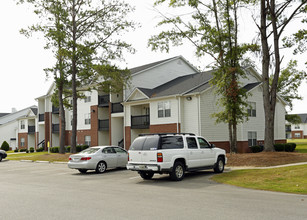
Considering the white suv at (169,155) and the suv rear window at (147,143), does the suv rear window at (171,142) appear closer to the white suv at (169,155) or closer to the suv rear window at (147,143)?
the white suv at (169,155)

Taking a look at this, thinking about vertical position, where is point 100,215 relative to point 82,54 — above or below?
below

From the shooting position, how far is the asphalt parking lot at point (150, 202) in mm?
7270

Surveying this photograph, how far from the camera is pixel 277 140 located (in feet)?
106

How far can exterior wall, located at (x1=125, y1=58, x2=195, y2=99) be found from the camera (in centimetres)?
3372

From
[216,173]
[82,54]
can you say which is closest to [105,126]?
[82,54]

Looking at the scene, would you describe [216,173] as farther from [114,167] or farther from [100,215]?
[100,215]

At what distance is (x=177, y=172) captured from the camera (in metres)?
13.2

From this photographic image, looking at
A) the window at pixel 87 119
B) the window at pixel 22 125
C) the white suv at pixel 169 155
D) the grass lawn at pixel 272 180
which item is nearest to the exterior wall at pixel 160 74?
the window at pixel 87 119

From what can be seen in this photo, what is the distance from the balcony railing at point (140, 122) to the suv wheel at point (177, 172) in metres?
17.2

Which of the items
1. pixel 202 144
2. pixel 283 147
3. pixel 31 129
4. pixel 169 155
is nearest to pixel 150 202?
pixel 169 155

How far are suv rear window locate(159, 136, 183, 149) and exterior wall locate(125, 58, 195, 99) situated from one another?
1990 centimetres

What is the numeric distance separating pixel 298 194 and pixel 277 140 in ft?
78.6

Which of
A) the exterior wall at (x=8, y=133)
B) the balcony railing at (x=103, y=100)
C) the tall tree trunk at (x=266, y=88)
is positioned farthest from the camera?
the exterior wall at (x=8, y=133)

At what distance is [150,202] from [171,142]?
477 centimetres
